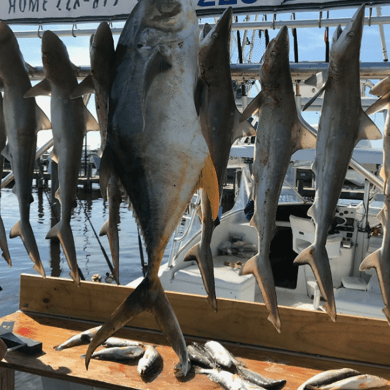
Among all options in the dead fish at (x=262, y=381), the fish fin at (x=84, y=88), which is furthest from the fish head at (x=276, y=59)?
the dead fish at (x=262, y=381)

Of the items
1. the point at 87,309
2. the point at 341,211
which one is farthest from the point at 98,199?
the point at 87,309

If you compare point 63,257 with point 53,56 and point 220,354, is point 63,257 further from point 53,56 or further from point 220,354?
point 53,56

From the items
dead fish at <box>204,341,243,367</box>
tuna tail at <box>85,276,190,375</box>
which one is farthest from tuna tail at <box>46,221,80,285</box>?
dead fish at <box>204,341,243,367</box>

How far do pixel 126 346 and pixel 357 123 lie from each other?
82.3 inches

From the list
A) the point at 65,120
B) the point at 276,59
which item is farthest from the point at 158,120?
the point at 65,120

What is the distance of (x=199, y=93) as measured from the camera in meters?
2.00

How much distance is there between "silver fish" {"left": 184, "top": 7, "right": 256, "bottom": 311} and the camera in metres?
2.04

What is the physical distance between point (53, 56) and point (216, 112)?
0.92m

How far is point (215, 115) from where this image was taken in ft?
7.18

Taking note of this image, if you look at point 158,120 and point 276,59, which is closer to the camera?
point 158,120

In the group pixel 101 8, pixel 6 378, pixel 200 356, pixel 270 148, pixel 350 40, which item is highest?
pixel 101 8

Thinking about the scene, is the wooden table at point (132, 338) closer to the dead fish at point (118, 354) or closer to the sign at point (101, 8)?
the dead fish at point (118, 354)

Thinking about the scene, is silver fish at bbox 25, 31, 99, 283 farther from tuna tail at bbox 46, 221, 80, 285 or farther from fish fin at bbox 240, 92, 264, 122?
fish fin at bbox 240, 92, 264, 122

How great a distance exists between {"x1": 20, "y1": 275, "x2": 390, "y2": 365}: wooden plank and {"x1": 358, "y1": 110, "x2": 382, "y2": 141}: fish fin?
142 cm
